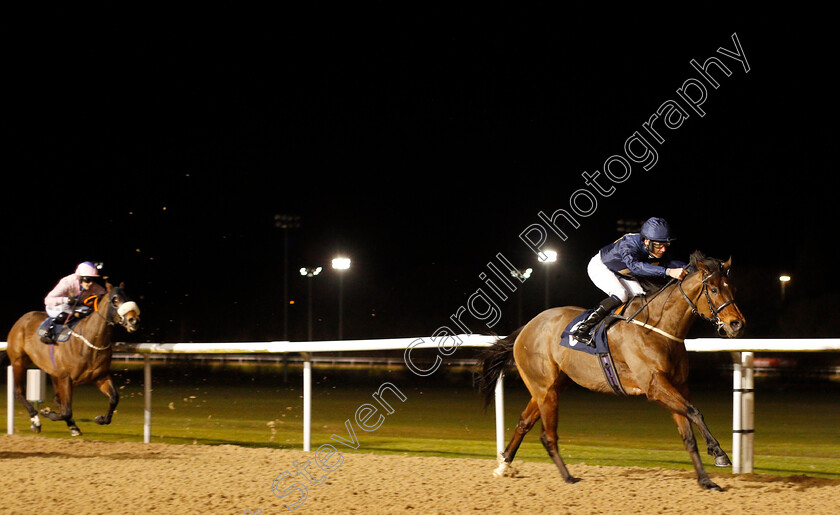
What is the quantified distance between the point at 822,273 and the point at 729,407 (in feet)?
102

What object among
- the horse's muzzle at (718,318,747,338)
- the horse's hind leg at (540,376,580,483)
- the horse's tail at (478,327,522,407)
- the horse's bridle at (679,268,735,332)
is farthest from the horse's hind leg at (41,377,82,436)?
the horse's muzzle at (718,318,747,338)

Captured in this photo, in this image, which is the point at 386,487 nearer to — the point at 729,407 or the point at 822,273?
the point at 729,407

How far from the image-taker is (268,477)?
18.6 ft

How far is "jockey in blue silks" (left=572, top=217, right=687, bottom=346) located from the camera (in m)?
5.43

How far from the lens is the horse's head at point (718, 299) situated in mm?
4859

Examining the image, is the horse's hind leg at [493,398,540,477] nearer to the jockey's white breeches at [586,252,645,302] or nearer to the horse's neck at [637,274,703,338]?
the jockey's white breeches at [586,252,645,302]

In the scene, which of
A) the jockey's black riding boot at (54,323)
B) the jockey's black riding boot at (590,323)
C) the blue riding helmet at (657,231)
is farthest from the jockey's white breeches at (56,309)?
the blue riding helmet at (657,231)

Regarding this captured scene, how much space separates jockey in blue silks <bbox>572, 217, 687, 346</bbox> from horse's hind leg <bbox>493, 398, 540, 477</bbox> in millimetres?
618

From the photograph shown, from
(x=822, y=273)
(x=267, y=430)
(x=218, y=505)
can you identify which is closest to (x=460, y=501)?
(x=218, y=505)

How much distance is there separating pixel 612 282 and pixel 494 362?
1024 millimetres

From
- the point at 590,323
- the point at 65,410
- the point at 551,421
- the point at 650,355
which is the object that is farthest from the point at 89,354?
the point at 650,355

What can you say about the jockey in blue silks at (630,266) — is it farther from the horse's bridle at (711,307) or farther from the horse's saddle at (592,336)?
the horse's bridle at (711,307)

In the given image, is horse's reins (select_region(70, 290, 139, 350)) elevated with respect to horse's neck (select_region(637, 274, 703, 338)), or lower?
lower

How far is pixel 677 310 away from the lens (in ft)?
17.1
